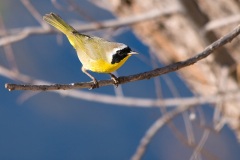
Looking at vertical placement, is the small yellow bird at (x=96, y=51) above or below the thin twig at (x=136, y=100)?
below

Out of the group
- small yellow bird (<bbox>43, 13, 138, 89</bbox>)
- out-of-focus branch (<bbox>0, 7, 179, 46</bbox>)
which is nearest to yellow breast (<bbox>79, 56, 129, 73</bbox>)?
small yellow bird (<bbox>43, 13, 138, 89</bbox>)

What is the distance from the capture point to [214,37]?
2371mm

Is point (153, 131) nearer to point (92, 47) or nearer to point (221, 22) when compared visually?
point (221, 22)

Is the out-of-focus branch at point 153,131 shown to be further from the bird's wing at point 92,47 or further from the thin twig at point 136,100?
the bird's wing at point 92,47

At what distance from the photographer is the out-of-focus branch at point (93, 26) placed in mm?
2018

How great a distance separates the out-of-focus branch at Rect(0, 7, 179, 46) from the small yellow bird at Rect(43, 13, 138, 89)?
83 cm

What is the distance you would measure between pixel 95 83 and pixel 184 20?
50.5 inches

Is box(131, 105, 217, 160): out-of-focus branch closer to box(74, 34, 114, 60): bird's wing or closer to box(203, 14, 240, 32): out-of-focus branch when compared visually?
box(203, 14, 240, 32): out-of-focus branch

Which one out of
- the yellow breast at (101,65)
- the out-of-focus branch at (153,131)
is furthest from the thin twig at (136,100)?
the yellow breast at (101,65)

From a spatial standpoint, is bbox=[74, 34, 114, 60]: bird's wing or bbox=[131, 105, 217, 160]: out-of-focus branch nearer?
bbox=[74, 34, 114, 60]: bird's wing

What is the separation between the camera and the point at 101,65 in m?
1.16

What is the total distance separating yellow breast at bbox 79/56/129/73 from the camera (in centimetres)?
114

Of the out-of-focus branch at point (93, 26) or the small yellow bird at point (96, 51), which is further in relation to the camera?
the out-of-focus branch at point (93, 26)

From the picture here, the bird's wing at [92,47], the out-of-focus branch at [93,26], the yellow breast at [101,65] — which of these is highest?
the out-of-focus branch at [93,26]
